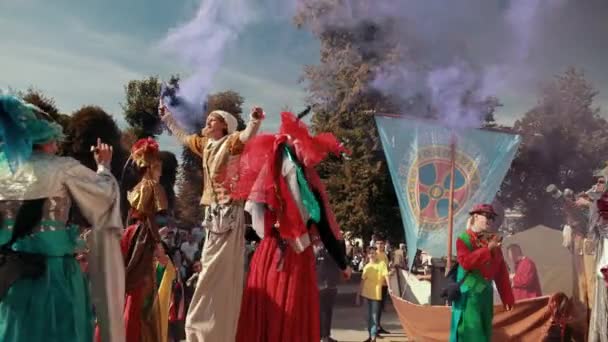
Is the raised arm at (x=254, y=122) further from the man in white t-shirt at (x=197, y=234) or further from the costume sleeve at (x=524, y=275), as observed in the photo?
the man in white t-shirt at (x=197, y=234)

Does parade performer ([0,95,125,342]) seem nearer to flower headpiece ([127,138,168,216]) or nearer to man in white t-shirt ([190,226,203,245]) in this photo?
flower headpiece ([127,138,168,216])

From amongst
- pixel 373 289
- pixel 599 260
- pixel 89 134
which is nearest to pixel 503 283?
pixel 599 260

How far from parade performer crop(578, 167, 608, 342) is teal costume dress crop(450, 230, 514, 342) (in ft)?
3.67

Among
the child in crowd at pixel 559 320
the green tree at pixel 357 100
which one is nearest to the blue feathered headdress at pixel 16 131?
the child in crowd at pixel 559 320

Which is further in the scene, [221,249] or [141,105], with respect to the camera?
[141,105]

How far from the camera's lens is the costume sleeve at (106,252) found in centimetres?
359

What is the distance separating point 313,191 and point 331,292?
4698mm

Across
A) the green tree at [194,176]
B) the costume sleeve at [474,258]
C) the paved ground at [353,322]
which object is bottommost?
the paved ground at [353,322]

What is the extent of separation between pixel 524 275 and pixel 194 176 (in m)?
10.1

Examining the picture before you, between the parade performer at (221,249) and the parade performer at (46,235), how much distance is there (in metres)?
1.24

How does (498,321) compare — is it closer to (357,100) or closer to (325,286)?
(325,286)

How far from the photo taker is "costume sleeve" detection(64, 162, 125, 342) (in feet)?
11.8

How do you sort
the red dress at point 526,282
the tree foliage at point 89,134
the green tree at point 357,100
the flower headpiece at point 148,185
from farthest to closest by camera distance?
the green tree at point 357,100
the tree foliage at point 89,134
the red dress at point 526,282
the flower headpiece at point 148,185

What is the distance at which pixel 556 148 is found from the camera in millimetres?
19812
